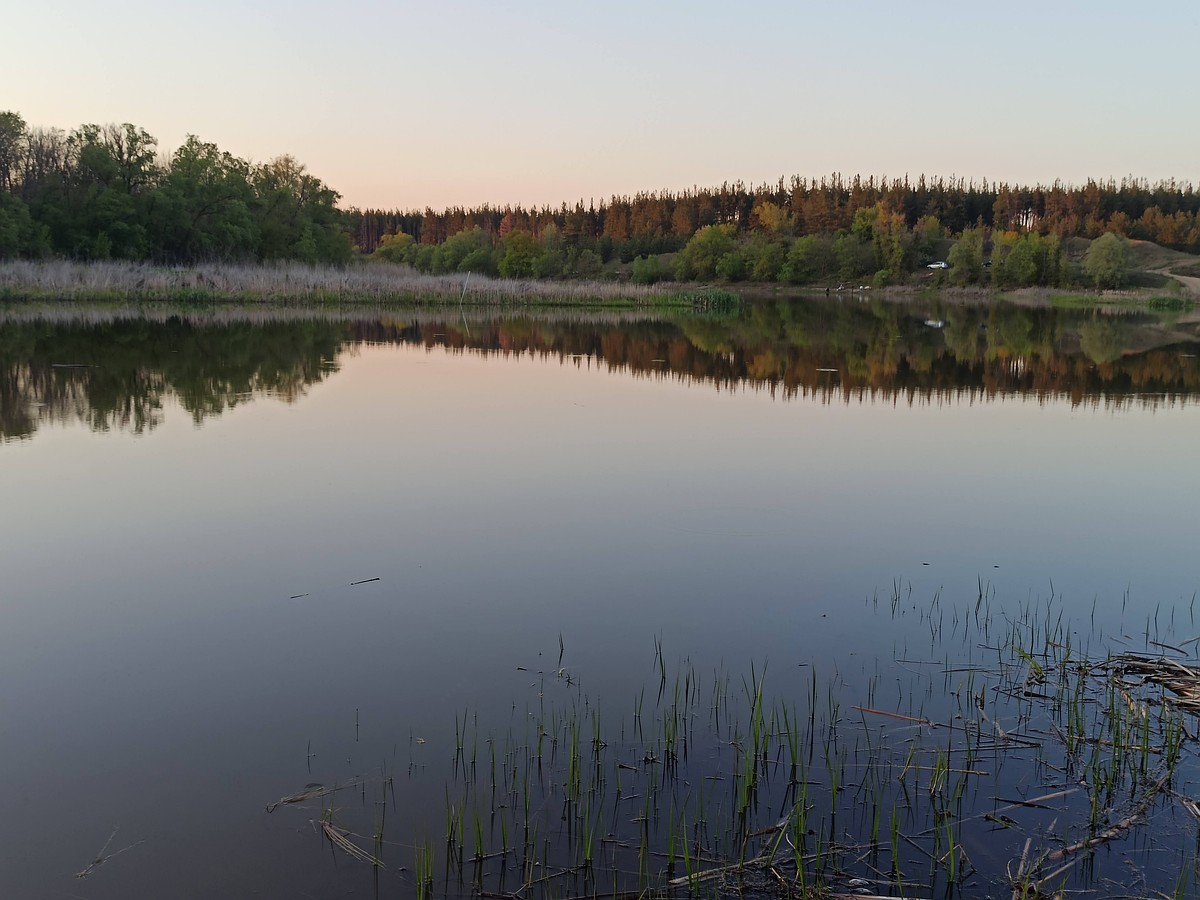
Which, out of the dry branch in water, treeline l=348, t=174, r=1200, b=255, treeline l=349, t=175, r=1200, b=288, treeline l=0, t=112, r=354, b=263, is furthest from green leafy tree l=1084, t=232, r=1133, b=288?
the dry branch in water

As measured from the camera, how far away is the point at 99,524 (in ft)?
20.6

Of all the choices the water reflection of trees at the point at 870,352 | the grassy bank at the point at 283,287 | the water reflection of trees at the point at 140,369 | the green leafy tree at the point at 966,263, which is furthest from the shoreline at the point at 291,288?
the green leafy tree at the point at 966,263

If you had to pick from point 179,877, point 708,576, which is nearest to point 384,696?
point 179,877

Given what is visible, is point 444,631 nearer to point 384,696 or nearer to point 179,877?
point 384,696

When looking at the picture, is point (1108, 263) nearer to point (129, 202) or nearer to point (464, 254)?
point (464, 254)

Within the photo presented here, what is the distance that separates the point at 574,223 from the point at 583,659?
357 feet

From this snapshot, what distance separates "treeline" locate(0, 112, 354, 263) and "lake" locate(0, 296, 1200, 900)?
113ft

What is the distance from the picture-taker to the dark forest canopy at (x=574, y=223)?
41219 mm

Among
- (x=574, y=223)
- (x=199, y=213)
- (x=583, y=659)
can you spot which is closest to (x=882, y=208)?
(x=574, y=223)

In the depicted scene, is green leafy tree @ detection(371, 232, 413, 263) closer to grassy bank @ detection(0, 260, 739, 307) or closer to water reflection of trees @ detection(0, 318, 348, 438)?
grassy bank @ detection(0, 260, 739, 307)

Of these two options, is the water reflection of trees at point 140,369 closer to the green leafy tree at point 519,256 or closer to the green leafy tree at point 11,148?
the green leafy tree at point 11,148

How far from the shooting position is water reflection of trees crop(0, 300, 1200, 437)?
12.2 m

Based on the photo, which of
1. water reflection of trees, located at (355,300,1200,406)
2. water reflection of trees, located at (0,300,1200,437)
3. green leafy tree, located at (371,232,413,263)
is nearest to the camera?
water reflection of trees, located at (0,300,1200,437)

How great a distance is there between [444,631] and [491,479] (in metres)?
3.38
